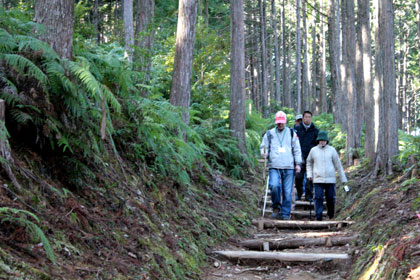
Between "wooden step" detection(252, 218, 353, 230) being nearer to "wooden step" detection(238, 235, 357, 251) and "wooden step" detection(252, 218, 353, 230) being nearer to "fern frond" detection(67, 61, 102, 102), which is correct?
"wooden step" detection(238, 235, 357, 251)

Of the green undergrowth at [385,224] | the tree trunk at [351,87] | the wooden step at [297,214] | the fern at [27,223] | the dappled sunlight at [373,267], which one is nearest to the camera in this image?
the fern at [27,223]

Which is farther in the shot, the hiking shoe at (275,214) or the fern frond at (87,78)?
the hiking shoe at (275,214)

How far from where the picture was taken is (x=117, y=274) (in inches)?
153

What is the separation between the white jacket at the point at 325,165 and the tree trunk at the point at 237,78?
12.0 feet

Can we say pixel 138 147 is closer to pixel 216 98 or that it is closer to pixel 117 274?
pixel 117 274

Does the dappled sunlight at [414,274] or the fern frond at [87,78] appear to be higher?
the fern frond at [87,78]

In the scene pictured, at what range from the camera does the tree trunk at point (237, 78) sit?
514 inches

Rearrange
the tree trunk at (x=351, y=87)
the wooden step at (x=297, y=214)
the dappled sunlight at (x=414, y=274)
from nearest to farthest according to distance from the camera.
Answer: the dappled sunlight at (x=414, y=274) → the wooden step at (x=297, y=214) → the tree trunk at (x=351, y=87)

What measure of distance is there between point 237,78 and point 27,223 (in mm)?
10365

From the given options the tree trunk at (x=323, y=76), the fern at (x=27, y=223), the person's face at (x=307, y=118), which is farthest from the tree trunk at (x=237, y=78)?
the tree trunk at (x=323, y=76)

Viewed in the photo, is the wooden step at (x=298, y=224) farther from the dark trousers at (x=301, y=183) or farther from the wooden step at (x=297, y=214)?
the dark trousers at (x=301, y=183)

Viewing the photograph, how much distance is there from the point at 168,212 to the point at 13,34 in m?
3.00

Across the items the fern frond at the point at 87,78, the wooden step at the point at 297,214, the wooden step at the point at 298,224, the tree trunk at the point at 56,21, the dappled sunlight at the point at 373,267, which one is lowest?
the wooden step at the point at 297,214

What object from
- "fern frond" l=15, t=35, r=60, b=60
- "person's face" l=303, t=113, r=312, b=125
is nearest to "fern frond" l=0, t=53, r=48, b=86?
"fern frond" l=15, t=35, r=60, b=60
